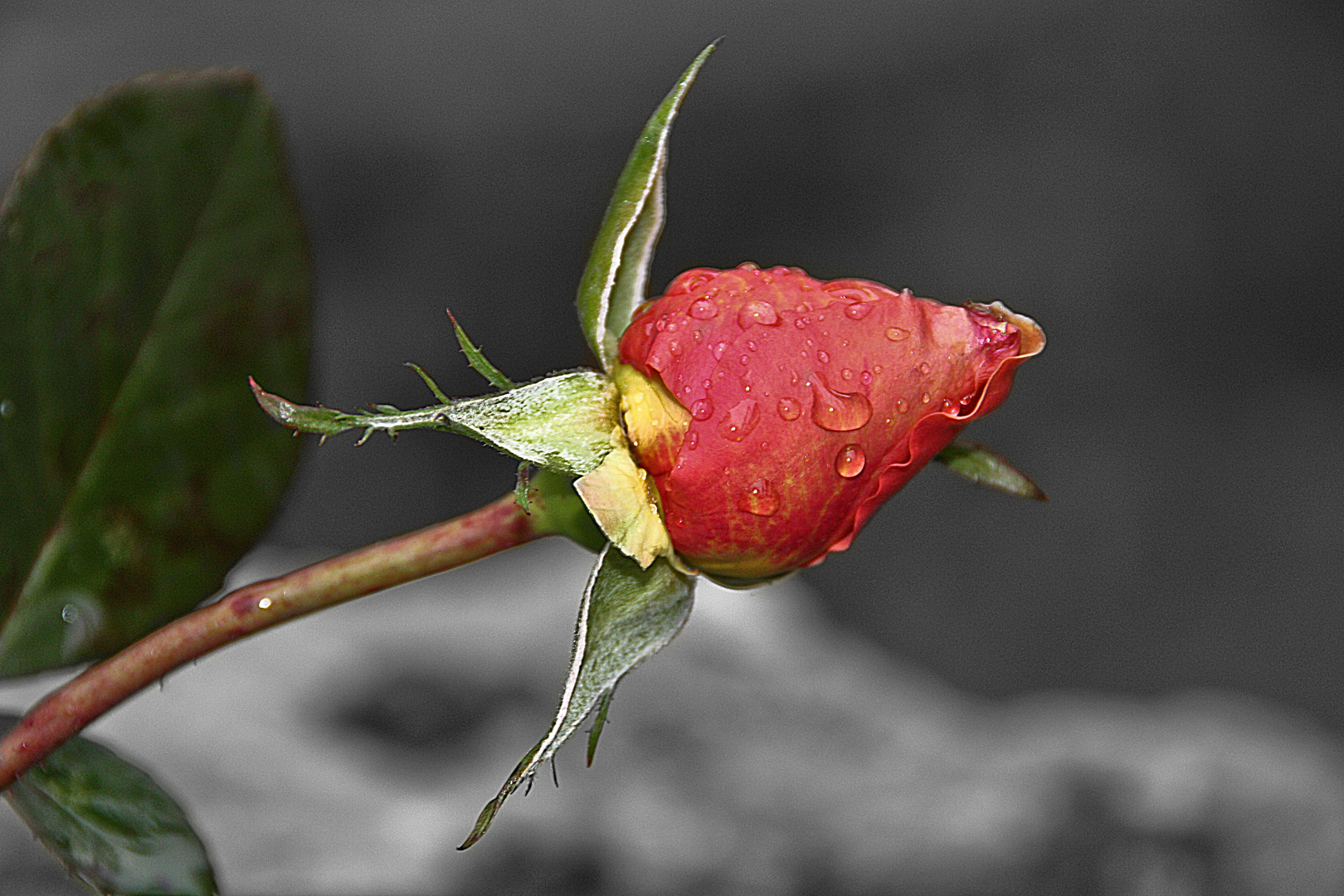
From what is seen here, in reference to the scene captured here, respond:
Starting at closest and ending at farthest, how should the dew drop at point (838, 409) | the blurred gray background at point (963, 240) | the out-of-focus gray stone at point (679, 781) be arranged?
the dew drop at point (838, 409), the out-of-focus gray stone at point (679, 781), the blurred gray background at point (963, 240)

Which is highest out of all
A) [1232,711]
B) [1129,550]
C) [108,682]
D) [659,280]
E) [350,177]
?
[108,682]

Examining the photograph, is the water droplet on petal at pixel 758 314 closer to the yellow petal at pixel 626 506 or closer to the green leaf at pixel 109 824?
the yellow petal at pixel 626 506

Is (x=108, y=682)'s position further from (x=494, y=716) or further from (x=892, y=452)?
(x=494, y=716)

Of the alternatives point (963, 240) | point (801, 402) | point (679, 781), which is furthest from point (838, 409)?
point (963, 240)

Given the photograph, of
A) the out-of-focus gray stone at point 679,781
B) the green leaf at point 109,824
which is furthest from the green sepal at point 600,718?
the out-of-focus gray stone at point 679,781

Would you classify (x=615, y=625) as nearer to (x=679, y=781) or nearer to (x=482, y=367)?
(x=482, y=367)

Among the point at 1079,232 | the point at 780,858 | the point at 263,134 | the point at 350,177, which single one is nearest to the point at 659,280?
the point at 350,177

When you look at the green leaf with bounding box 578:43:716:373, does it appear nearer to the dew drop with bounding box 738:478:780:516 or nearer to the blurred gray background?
the dew drop with bounding box 738:478:780:516
